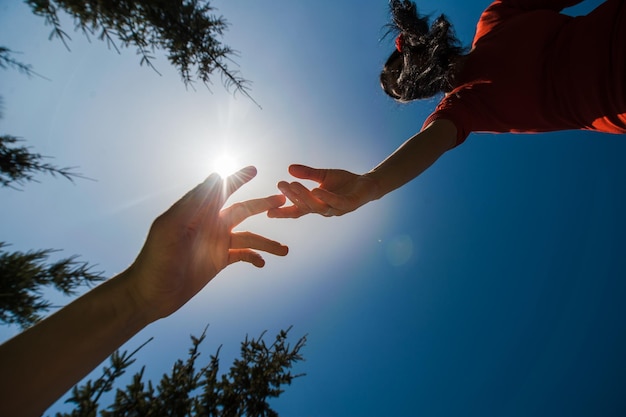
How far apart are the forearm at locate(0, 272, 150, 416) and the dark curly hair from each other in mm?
3244

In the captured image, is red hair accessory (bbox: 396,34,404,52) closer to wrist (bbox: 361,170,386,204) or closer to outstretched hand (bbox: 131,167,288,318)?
wrist (bbox: 361,170,386,204)

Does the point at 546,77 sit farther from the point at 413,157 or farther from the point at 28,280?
the point at 28,280

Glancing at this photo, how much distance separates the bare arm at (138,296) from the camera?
145 cm

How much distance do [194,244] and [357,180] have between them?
1.12 meters

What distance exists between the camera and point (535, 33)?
2.51 meters

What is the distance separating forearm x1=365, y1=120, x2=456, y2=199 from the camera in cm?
186

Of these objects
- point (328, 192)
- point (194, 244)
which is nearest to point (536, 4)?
point (328, 192)

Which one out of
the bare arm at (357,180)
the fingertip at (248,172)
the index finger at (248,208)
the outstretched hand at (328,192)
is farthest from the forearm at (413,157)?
the fingertip at (248,172)

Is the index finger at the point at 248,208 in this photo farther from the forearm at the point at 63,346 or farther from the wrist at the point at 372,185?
the forearm at the point at 63,346

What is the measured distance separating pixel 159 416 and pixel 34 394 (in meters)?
2.49

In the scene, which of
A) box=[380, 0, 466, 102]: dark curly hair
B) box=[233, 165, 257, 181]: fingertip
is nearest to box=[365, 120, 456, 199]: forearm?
box=[233, 165, 257, 181]: fingertip

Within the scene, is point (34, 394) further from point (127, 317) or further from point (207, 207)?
point (207, 207)

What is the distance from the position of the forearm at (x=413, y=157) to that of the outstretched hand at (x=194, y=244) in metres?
0.69

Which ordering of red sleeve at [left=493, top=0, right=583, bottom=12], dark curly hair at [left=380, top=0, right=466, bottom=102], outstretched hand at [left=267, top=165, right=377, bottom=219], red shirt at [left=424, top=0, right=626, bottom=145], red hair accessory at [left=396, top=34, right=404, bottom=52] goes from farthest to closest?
red hair accessory at [left=396, top=34, right=404, bottom=52]
dark curly hair at [left=380, top=0, right=466, bottom=102]
red sleeve at [left=493, top=0, right=583, bottom=12]
red shirt at [left=424, top=0, right=626, bottom=145]
outstretched hand at [left=267, top=165, right=377, bottom=219]
